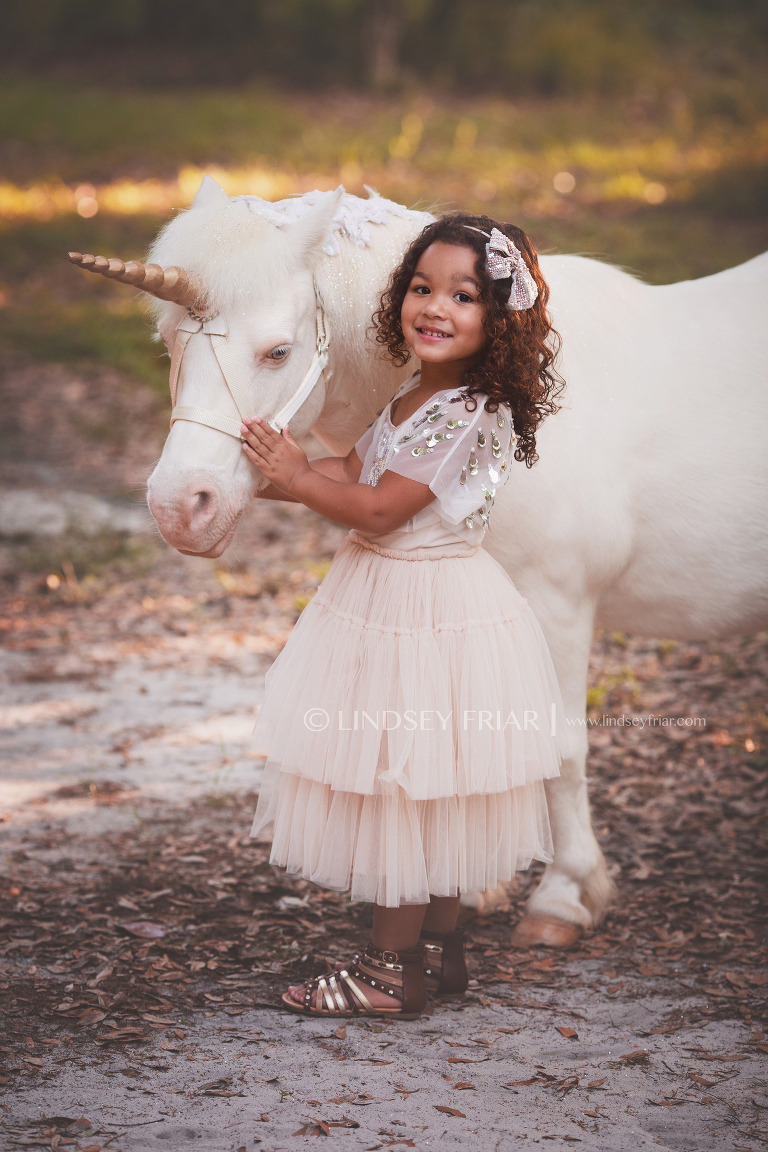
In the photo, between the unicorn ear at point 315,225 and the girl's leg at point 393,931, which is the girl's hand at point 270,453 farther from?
the girl's leg at point 393,931

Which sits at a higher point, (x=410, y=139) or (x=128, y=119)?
(x=128, y=119)

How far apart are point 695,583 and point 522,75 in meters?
15.9

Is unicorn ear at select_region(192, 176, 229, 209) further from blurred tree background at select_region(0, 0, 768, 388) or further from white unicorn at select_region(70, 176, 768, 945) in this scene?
blurred tree background at select_region(0, 0, 768, 388)

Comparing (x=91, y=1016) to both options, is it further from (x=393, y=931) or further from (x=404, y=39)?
(x=404, y=39)

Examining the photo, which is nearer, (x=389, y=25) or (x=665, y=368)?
(x=665, y=368)

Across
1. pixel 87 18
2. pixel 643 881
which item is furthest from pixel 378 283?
pixel 87 18

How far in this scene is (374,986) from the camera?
2.37m

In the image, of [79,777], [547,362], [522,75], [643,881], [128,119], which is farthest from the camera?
[522,75]

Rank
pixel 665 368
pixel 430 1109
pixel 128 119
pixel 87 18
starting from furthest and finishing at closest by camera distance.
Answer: pixel 87 18
pixel 128 119
pixel 665 368
pixel 430 1109

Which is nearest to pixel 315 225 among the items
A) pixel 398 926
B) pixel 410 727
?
pixel 410 727

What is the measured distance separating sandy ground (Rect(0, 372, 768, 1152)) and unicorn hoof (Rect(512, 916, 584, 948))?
0.14 ft

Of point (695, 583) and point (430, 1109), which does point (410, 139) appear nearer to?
point (695, 583)

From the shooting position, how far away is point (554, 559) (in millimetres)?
2559

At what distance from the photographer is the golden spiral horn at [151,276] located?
6.56 feet
